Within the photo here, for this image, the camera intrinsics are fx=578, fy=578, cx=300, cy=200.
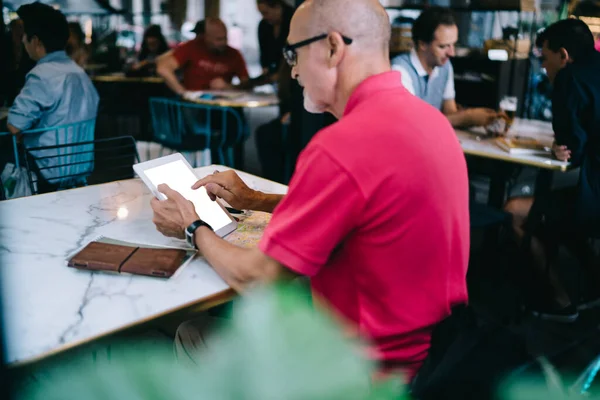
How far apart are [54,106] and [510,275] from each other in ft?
9.19

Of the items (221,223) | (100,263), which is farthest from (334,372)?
(221,223)

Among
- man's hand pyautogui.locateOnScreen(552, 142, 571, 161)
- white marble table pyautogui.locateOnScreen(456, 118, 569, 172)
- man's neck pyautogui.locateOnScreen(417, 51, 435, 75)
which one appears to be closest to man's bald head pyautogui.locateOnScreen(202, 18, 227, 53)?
man's neck pyautogui.locateOnScreen(417, 51, 435, 75)

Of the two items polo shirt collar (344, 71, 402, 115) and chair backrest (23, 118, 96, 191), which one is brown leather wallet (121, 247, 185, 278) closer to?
polo shirt collar (344, 71, 402, 115)

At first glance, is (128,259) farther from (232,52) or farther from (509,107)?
(232,52)

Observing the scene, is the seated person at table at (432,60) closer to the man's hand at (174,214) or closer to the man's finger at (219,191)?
the man's finger at (219,191)

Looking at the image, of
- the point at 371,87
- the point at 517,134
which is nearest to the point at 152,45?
the point at 517,134

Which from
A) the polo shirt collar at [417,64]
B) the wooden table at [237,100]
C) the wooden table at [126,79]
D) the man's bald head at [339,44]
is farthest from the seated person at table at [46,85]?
the wooden table at [126,79]

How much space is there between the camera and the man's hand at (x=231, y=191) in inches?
66.6

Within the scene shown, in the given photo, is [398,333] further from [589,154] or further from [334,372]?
[589,154]

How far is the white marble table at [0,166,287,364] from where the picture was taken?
3.53 ft

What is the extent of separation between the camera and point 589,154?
9.18 feet

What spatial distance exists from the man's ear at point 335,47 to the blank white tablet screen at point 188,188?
0.57m

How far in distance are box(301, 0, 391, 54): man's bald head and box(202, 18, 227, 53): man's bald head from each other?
415cm

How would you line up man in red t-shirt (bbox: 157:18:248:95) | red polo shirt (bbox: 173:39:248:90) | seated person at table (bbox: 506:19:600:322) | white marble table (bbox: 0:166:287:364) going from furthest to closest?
red polo shirt (bbox: 173:39:248:90) < man in red t-shirt (bbox: 157:18:248:95) < seated person at table (bbox: 506:19:600:322) < white marble table (bbox: 0:166:287:364)
